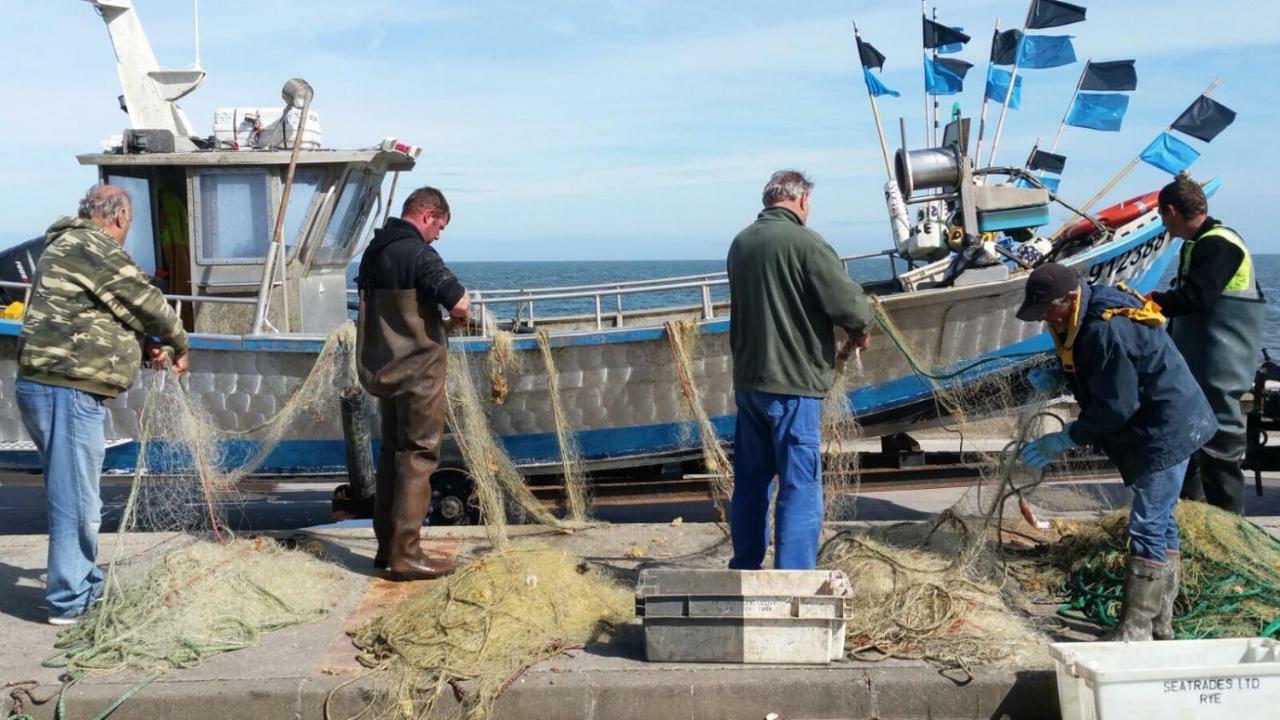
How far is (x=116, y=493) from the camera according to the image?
10.3 m

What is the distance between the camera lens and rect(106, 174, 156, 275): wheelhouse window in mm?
8586

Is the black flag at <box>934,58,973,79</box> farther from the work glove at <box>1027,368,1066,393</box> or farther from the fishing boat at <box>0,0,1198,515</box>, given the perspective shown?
the work glove at <box>1027,368,1066,393</box>

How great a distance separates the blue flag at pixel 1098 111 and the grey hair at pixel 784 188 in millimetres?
5682

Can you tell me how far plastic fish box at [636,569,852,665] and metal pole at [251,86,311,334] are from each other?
4523 mm

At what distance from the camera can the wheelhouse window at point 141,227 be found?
8.59 meters

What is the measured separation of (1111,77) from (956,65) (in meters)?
1.35

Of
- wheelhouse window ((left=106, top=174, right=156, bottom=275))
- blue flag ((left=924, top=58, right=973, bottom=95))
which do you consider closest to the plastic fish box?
wheelhouse window ((left=106, top=174, right=156, bottom=275))

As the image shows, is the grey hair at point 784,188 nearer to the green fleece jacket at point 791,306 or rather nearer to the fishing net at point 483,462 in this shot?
the green fleece jacket at point 791,306

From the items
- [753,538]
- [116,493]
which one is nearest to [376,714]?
[753,538]

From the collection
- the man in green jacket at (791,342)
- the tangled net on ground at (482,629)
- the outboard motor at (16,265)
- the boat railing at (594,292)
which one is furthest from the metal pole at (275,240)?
the man in green jacket at (791,342)

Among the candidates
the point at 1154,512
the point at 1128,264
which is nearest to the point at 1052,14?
the point at 1128,264

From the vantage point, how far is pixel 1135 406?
14.7 feet

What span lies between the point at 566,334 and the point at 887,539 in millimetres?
2659

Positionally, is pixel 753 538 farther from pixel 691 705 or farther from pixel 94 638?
pixel 94 638
